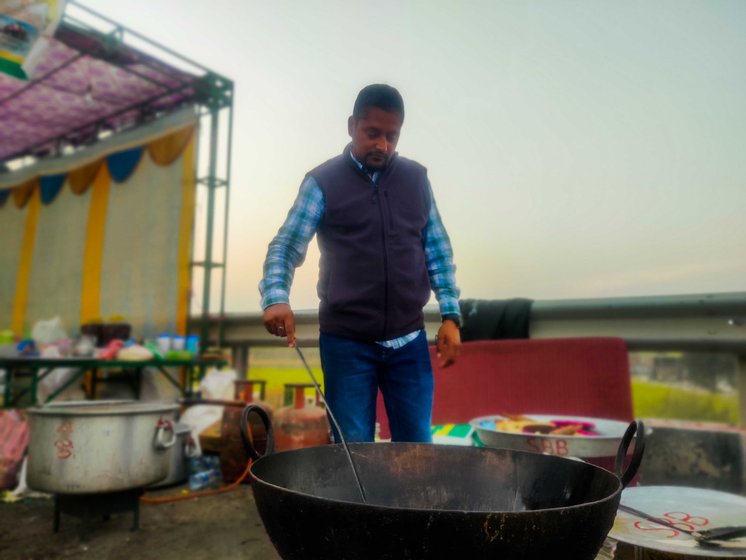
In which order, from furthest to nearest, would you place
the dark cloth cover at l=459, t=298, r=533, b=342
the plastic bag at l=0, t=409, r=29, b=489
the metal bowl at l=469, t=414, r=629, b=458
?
the dark cloth cover at l=459, t=298, r=533, b=342 → the plastic bag at l=0, t=409, r=29, b=489 → the metal bowl at l=469, t=414, r=629, b=458

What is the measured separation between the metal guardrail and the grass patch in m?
0.12

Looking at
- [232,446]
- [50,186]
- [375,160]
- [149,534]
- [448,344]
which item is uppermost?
[50,186]

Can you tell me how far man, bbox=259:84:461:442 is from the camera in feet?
6.25

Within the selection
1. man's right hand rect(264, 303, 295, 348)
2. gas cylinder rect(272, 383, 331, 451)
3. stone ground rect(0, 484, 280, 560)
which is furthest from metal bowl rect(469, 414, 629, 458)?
gas cylinder rect(272, 383, 331, 451)

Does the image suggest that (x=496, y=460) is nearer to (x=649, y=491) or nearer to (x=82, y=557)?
(x=649, y=491)

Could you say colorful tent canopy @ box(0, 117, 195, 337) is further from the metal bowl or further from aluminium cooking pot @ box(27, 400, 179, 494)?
the metal bowl

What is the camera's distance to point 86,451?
2811 millimetres

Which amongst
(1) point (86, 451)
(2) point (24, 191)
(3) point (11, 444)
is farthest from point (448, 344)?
(2) point (24, 191)

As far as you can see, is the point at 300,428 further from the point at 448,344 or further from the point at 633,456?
the point at 633,456

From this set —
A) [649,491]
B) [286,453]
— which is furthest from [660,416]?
[286,453]

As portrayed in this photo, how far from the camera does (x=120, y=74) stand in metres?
7.26

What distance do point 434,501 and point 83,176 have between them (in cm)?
921

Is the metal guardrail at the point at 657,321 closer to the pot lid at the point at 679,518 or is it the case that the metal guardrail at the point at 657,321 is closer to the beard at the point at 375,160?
the beard at the point at 375,160

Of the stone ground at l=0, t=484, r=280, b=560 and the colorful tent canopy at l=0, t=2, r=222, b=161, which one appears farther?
the colorful tent canopy at l=0, t=2, r=222, b=161
